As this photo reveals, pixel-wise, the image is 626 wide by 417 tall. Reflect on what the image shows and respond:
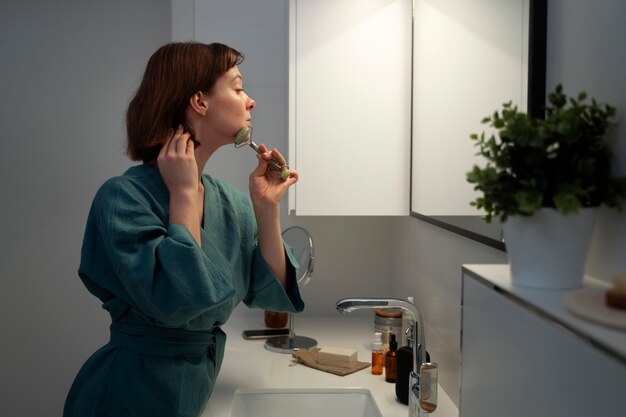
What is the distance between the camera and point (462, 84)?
4.34ft

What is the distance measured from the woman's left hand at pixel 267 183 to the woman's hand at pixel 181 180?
24 centimetres

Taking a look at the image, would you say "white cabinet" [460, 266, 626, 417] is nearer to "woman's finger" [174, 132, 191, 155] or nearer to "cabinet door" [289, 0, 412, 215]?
"woman's finger" [174, 132, 191, 155]

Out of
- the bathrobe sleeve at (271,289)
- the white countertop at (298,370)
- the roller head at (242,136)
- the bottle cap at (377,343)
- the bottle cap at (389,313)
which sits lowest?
the white countertop at (298,370)

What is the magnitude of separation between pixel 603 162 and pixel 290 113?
1.23 metres

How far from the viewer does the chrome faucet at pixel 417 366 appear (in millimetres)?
1163

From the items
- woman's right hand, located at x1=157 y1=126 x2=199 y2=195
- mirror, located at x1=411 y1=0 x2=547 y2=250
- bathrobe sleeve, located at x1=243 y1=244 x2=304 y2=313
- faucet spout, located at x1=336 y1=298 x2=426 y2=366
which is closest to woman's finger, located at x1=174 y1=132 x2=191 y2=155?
woman's right hand, located at x1=157 y1=126 x2=199 y2=195

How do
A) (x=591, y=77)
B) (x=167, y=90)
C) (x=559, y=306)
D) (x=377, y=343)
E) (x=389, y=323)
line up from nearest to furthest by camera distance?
(x=559, y=306)
(x=591, y=77)
(x=167, y=90)
(x=377, y=343)
(x=389, y=323)

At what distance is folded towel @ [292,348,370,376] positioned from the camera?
1.65 meters

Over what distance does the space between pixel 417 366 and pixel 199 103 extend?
27.9 inches

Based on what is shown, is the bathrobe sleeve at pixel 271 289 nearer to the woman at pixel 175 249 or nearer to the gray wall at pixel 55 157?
the woman at pixel 175 249

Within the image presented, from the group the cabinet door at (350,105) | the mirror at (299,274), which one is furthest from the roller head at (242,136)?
the mirror at (299,274)

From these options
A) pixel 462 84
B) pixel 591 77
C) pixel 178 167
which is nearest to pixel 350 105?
pixel 462 84

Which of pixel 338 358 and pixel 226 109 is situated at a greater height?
pixel 226 109

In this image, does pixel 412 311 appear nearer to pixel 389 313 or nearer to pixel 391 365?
pixel 391 365
